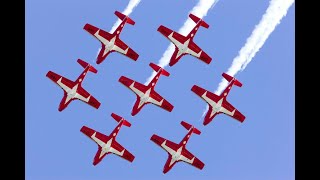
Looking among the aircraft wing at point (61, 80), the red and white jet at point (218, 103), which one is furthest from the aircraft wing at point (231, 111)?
the aircraft wing at point (61, 80)

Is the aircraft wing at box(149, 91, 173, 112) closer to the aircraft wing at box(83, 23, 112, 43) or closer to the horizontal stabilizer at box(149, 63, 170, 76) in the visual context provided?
the horizontal stabilizer at box(149, 63, 170, 76)

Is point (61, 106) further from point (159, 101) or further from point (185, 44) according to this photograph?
point (185, 44)

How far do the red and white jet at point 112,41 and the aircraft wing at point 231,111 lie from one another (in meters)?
2.85

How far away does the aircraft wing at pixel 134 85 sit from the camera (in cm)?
3209

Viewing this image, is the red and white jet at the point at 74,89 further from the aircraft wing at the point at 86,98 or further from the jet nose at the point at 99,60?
the jet nose at the point at 99,60

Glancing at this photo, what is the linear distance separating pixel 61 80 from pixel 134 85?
2065 mm

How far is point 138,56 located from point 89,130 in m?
2.51

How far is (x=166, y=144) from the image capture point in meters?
32.2

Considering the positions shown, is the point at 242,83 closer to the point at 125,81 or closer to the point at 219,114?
the point at 219,114

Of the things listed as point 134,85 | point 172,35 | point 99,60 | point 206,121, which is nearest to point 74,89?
point 99,60

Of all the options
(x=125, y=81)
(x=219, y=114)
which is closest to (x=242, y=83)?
(x=219, y=114)

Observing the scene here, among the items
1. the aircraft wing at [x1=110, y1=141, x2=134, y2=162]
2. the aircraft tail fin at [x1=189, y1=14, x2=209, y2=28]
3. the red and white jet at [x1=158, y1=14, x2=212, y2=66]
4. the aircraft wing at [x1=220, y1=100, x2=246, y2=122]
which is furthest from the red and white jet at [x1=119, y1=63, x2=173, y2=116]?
the aircraft tail fin at [x1=189, y1=14, x2=209, y2=28]

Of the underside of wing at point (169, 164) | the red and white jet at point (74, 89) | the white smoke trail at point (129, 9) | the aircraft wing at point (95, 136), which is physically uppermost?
the white smoke trail at point (129, 9)

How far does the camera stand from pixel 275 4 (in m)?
32.7
